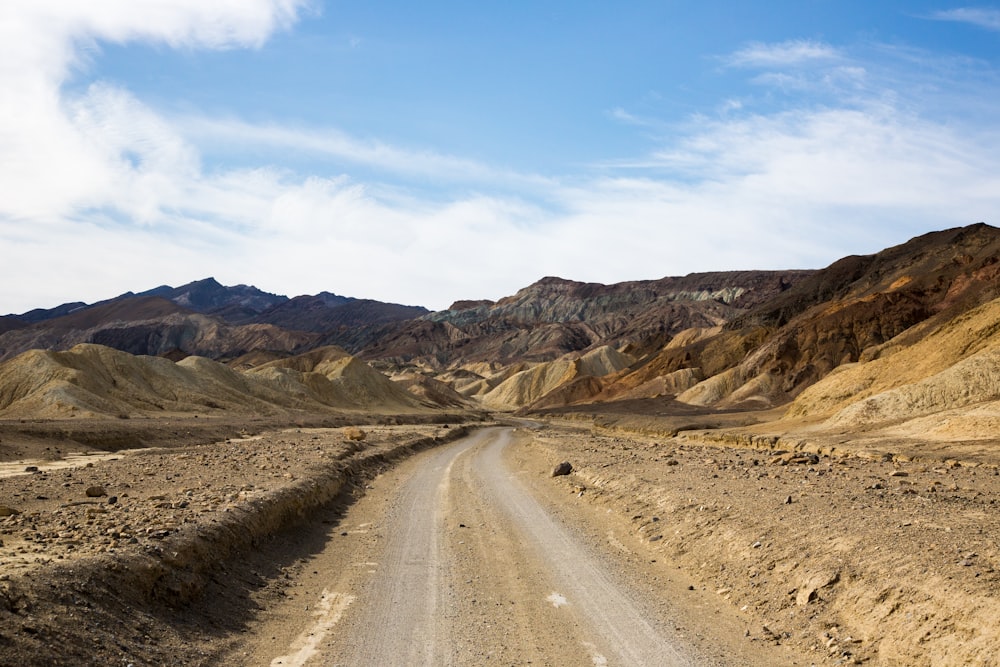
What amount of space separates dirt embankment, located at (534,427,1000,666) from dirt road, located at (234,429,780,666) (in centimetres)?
139

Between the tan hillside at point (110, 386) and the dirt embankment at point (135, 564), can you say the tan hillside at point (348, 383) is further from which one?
the dirt embankment at point (135, 564)

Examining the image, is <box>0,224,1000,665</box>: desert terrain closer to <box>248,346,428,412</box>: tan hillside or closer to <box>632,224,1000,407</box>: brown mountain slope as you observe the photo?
<box>632,224,1000,407</box>: brown mountain slope

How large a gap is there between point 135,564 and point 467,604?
4.51 metres

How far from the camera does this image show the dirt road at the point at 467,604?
28.1 ft

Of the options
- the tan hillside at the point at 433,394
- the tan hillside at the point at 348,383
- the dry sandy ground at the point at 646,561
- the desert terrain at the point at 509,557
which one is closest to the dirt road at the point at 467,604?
the desert terrain at the point at 509,557

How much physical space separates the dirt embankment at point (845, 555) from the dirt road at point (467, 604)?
4.55 ft

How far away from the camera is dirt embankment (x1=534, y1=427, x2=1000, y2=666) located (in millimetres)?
8195

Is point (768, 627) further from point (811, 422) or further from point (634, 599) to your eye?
point (811, 422)

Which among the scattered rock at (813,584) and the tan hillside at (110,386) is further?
the tan hillside at (110,386)

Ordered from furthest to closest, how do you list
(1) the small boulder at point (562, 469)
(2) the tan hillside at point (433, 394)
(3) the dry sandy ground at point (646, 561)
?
(2) the tan hillside at point (433, 394), (1) the small boulder at point (562, 469), (3) the dry sandy ground at point (646, 561)

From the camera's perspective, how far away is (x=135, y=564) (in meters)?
9.48

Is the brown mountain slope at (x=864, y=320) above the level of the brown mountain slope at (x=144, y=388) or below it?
above

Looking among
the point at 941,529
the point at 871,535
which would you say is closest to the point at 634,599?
the point at 871,535

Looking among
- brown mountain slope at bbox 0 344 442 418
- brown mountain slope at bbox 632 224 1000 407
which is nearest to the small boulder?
brown mountain slope at bbox 0 344 442 418
